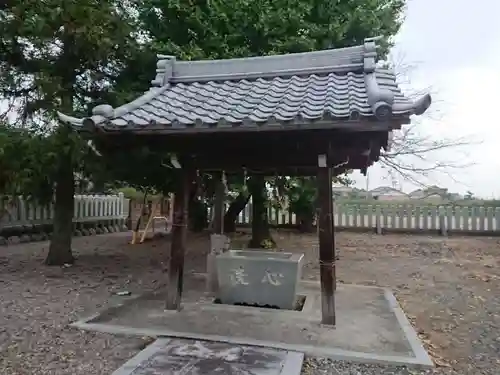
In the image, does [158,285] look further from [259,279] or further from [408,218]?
[408,218]

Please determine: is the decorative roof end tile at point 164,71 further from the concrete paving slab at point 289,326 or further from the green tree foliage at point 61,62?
the concrete paving slab at point 289,326

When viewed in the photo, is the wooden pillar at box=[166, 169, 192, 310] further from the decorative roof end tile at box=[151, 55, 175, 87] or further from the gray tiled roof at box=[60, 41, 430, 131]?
the decorative roof end tile at box=[151, 55, 175, 87]

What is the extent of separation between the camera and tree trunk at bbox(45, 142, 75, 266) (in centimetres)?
780

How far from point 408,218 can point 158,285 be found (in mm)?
10738

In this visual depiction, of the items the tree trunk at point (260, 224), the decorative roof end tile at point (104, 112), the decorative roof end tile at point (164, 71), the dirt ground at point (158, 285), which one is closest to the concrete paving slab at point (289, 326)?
the dirt ground at point (158, 285)

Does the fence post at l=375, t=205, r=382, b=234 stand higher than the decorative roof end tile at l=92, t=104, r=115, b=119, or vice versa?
the decorative roof end tile at l=92, t=104, r=115, b=119

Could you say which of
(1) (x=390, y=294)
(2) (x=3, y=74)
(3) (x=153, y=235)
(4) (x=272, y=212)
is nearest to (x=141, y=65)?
(2) (x=3, y=74)

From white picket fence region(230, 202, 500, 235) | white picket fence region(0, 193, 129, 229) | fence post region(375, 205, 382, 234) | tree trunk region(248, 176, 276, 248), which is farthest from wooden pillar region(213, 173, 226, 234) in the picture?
fence post region(375, 205, 382, 234)

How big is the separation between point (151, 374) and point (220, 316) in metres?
1.72

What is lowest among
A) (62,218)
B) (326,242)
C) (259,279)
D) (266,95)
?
(259,279)

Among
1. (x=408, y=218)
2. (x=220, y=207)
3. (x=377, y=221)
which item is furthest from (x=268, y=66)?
(x=408, y=218)

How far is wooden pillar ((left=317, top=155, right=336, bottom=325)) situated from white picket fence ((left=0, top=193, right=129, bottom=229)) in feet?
21.0

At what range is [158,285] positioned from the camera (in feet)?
22.9

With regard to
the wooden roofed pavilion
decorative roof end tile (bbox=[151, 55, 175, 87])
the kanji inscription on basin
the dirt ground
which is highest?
decorative roof end tile (bbox=[151, 55, 175, 87])
